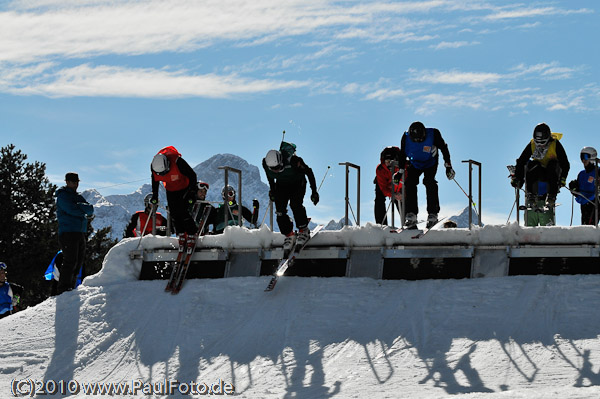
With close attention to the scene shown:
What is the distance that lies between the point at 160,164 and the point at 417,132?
156 inches

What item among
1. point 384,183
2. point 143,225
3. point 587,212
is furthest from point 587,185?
point 143,225

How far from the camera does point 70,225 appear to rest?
45.1 ft

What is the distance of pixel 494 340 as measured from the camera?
33.3 feet

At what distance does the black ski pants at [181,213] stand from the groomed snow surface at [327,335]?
1.62 feet

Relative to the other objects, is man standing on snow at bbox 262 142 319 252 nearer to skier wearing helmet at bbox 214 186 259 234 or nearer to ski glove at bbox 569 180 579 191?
skier wearing helmet at bbox 214 186 259 234

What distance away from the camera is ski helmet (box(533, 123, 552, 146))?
44.4 ft

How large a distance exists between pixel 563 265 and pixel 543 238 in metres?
0.48

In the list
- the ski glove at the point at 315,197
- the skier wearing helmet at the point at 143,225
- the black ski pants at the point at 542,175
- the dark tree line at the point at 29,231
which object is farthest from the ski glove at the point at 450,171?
the dark tree line at the point at 29,231

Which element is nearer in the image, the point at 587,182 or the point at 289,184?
the point at 289,184

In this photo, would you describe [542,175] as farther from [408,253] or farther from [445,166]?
[408,253]

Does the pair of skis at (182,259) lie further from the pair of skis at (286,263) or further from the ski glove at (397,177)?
the ski glove at (397,177)

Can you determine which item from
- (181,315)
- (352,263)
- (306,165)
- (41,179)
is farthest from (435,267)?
(41,179)

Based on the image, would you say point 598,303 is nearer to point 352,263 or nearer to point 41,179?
point 352,263

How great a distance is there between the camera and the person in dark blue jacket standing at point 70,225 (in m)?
13.7
